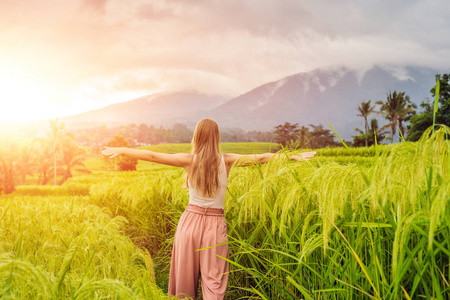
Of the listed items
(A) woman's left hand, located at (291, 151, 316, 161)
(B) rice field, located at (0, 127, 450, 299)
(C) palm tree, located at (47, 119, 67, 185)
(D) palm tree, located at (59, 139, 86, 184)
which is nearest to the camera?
(B) rice field, located at (0, 127, 450, 299)

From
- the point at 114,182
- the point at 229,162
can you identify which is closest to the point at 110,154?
the point at 229,162

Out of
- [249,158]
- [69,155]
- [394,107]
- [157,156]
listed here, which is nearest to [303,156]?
[249,158]

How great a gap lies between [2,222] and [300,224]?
171 inches

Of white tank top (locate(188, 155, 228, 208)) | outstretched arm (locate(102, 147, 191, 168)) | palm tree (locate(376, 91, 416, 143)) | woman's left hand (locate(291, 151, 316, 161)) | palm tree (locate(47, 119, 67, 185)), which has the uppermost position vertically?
palm tree (locate(376, 91, 416, 143))

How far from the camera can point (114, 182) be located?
967 cm

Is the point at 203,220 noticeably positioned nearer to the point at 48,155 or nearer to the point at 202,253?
the point at 202,253

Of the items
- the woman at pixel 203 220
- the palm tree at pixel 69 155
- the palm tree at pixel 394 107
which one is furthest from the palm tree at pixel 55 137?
the palm tree at pixel 394 107

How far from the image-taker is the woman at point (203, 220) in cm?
325

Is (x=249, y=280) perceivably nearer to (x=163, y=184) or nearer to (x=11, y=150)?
(x=163, y=184)

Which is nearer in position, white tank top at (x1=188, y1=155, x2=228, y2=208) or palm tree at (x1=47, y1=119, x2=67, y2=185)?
white tank top at (x1=188, y1=155, x2=228, y2=208)

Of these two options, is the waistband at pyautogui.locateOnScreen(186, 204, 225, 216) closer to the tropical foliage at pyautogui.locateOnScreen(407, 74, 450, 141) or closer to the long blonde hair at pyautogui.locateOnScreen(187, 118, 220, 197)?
the long blonde hair at pyautogui.locateOnScreen(187, 118, 220, 197)

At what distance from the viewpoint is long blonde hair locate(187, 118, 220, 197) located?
133 inches

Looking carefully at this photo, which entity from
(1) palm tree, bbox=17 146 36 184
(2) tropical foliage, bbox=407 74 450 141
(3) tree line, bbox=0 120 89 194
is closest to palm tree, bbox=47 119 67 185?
(3) tree line, bbox=0 120 89 194

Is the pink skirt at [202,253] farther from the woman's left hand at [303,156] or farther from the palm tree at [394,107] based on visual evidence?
the palm tree at [394,107]
